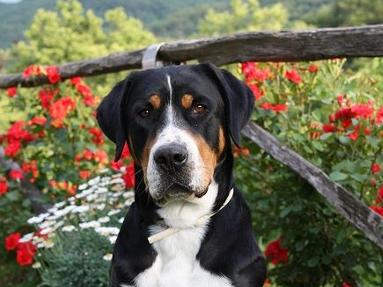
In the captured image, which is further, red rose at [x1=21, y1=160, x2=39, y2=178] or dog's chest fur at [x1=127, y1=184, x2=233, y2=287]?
red rose at [x1=21, y1=160, x2=39, y2=178]

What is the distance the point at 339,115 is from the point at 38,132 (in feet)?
9.70

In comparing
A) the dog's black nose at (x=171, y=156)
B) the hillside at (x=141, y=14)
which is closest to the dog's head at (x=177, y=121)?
the dog's black nose at (x=171, y=156)

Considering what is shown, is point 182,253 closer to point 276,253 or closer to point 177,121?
point 177,121

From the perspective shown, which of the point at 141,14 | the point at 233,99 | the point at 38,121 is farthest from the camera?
the point at 141,14

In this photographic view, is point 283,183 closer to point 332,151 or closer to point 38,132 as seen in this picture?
point 332,151

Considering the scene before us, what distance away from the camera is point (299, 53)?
366cm

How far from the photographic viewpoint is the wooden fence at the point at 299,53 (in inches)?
129

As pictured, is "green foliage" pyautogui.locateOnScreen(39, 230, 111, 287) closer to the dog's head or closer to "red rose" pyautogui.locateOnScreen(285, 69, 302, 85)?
the dog's head

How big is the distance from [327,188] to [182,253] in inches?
42.3

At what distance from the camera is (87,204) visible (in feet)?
15.7

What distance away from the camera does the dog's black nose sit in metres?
2.57

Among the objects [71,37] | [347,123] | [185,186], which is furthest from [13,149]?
[71,37]

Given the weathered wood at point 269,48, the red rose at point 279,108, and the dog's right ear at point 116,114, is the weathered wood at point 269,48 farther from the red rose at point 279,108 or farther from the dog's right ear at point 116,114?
the dog's right ear at point 116,114

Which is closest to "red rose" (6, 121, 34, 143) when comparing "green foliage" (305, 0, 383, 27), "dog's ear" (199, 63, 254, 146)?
"dog's ear" (199, 63, 254, 146)
